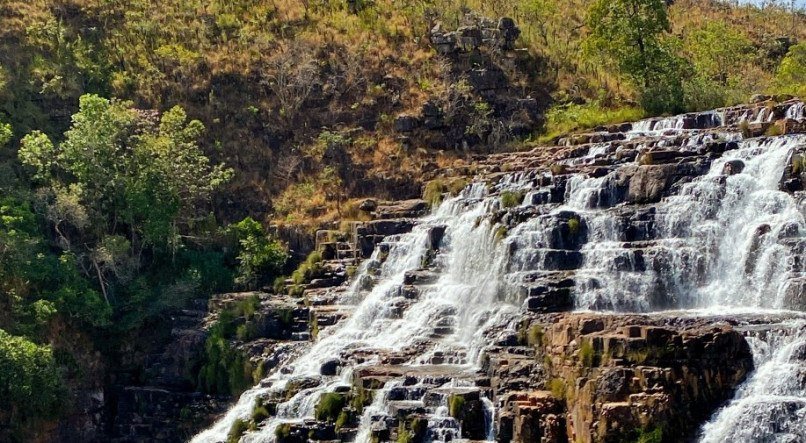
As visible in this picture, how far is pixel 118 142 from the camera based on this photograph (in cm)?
5375

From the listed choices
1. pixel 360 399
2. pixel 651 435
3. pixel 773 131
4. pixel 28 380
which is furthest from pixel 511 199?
pixel 28 380

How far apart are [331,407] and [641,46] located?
32153 mm

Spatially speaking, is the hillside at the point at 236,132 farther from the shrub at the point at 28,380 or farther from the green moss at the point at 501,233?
the green moss at the point at 501,233

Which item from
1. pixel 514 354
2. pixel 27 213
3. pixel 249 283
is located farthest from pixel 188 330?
pixel 514 354

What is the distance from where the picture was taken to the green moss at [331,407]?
33.9 meters

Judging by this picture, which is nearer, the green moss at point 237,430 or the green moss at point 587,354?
the green moss at point 587,354

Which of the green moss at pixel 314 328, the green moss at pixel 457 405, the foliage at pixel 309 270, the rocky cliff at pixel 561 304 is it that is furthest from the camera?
the foliage at pixel 309 270

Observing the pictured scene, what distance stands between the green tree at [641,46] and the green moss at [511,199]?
597 inches

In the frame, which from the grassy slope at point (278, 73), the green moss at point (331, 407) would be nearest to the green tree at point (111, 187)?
the grassy slope at point (278, 73)

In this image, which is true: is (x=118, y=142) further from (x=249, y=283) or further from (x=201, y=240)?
(x=249, y=283)

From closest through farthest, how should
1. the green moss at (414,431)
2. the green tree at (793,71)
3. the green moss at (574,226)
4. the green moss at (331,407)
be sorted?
the green moss at (414,431) → the green moss at (331,407) → the green moss at (574,226) → the green tree at (793,71)

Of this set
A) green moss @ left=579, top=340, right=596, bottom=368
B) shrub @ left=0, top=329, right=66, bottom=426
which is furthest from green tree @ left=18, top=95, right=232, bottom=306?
green moss @ left=579, top=340, right=596, bottom=368

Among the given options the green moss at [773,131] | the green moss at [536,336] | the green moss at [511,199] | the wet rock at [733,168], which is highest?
the green moss at [773,131]

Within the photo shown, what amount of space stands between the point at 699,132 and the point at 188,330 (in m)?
23.9
